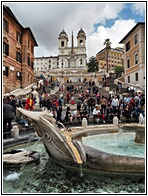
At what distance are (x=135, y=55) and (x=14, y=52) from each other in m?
21.7

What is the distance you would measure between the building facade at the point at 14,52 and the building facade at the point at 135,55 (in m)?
19.5

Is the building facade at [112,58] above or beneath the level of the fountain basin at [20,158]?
above

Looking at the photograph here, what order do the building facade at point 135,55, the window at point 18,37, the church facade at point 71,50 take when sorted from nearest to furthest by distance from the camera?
the building facade at point 135,55
the window at point 18,37
the church facade at point 71,50

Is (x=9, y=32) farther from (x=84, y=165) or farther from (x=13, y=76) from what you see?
(x=84, y=165)

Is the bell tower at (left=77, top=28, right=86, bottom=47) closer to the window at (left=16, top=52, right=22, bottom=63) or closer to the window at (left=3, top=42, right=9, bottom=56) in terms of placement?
the window at (left=16, top=52, right=22, bottom=63)

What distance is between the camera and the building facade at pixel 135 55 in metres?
30.2

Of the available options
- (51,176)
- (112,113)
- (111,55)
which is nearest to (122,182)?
(51,176)

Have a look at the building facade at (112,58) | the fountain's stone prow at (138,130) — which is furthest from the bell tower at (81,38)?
the fountain's stone prow at (138,130)

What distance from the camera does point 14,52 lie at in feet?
97.3

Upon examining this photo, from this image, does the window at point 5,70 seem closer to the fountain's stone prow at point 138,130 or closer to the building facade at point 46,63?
the fountain's stone prow at point 138,130

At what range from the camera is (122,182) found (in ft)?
13.9

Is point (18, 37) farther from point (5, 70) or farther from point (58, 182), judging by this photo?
point (58, 182)

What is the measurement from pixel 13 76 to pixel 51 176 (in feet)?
88.5

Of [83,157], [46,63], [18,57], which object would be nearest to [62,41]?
[46,63]
